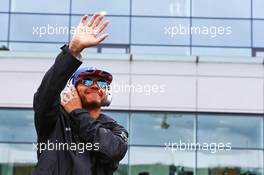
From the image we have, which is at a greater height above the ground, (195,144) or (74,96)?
(74,96)

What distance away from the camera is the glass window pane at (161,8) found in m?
20.5

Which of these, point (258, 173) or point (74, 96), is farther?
point (258, 173)

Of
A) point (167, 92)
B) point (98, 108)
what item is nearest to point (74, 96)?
point (98, 108)

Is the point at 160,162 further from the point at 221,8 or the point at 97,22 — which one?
the point at 97,22

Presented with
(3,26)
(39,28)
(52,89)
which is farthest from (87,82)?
(3,26)

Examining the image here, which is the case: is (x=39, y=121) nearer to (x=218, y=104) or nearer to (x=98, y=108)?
(x=98, y=108)

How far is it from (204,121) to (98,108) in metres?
17.4

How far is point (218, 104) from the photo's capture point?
20.2 metres

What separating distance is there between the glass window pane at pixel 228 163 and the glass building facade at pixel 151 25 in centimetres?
308

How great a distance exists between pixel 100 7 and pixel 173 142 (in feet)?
15.4

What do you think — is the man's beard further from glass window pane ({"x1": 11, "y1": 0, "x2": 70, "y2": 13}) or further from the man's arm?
glass window pane ({"x1": 11, "y1": 0, "x2": 70, "y2": 13})

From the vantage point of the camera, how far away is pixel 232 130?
20.3 meters

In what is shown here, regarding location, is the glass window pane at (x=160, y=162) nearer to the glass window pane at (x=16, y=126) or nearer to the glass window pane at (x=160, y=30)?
the glass window pane at (x=16, y=126)

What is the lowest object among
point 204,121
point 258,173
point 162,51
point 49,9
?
point 258,173
